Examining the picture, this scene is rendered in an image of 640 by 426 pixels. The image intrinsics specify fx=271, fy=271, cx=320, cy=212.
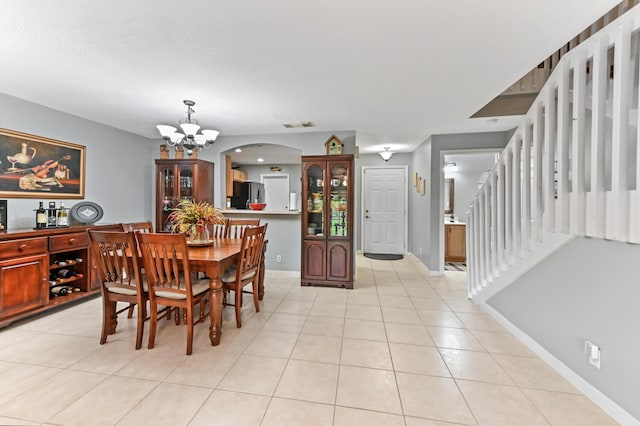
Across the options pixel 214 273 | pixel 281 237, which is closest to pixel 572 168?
pixel 214 273

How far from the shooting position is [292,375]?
6.33 ft

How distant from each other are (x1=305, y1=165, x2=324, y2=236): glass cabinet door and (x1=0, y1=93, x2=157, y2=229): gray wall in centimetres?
289

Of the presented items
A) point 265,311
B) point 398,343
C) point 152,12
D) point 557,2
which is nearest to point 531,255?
point 398,343

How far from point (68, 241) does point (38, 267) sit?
14.6 inches

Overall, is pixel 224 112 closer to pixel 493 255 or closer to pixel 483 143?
pixel 493 255

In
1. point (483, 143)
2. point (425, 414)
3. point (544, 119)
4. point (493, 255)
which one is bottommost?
point (425, 414)

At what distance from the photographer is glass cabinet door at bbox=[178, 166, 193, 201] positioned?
4219mm

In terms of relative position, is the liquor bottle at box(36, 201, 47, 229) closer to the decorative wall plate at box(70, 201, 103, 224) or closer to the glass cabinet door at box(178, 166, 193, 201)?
the decorative wall plate at box(70, 201, 103, 224)

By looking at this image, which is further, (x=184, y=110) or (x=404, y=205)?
(x=404, y=205)

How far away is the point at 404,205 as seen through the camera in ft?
20.5

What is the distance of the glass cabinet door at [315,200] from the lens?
406 centimetres

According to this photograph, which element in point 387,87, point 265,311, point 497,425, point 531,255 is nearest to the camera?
point 497,425

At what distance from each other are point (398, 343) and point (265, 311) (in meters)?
1.47

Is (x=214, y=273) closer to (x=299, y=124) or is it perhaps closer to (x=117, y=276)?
(x=117, y=276)
